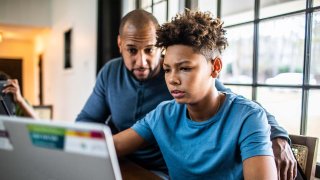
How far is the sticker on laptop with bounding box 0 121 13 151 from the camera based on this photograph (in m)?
0.49

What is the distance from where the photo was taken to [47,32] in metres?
6.14

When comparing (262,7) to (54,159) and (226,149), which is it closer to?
(226,149)

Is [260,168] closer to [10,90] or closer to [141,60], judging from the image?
[141,60]

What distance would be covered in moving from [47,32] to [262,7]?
537cm

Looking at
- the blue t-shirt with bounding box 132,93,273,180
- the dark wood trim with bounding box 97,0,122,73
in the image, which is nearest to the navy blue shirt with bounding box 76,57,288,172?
the blue t-shirt with bounding box 132,93,273,180

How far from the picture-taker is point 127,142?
113cm

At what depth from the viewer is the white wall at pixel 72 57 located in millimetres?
3633

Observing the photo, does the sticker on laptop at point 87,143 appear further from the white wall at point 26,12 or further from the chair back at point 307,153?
the white wall at point 26,12

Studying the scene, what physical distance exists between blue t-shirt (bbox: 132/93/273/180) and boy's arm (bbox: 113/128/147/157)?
8cm

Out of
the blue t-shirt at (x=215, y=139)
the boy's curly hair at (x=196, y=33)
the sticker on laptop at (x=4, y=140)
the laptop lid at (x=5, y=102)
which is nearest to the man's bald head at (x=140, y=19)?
the boy's curly hair at (x=196, y=33)

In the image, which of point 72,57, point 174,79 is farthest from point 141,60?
point 72,57

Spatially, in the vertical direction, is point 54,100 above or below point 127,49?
below

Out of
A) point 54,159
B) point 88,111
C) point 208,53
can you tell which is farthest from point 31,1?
point 54,159

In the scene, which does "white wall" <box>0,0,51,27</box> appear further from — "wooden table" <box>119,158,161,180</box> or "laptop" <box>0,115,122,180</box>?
"laptop" <box>0,115,122,180</box>
